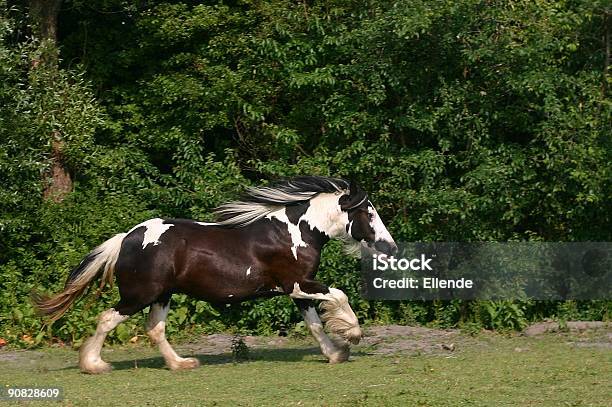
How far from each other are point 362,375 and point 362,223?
188cm


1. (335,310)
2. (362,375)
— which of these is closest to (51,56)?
(335,310)

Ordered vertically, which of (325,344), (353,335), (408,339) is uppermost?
(353,335)

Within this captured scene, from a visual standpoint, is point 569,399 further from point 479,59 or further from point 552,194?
point 479,59

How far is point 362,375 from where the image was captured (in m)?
9.91

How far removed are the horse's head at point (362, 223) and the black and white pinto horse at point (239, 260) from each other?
11 mm

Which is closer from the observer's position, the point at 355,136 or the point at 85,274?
the point at 85,274

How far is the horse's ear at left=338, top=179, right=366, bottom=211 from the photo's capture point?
11.1 m

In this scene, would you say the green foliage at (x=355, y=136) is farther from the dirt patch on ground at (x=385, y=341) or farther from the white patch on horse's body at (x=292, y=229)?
the white patch on horse's body at (x=292, y=229)

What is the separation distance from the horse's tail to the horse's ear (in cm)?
235

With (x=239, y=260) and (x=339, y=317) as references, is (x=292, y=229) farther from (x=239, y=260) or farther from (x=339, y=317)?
(x=339, y=317)

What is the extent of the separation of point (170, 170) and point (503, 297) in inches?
221

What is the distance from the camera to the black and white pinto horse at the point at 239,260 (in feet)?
34.6

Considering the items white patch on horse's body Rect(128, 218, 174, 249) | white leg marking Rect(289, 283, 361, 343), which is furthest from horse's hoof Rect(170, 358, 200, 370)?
white leg marking Rect(289, 283, 361, 343)

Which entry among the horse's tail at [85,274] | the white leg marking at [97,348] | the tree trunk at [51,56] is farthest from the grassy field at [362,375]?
the tree trunk at [51,56]
